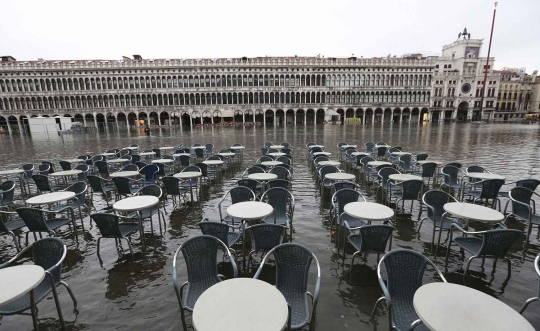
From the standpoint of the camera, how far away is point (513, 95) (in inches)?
2785

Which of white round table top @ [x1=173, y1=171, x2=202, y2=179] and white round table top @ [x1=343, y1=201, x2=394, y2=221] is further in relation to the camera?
white round table top @ [x1=173, y1=171, x2=202, y2=179]

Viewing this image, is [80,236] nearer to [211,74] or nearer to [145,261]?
[145,261]

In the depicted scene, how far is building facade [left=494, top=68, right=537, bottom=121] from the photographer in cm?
6975

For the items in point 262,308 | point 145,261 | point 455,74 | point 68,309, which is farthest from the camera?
point 455,74

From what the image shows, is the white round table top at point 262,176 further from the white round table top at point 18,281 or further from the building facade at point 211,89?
the building facade at point 211,89

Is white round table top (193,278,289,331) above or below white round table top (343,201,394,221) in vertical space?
above

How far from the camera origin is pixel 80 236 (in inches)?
224

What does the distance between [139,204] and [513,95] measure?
94.5 metres

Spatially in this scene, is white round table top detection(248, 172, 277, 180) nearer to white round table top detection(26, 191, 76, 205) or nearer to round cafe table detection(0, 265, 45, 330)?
white round table top detection(26, 191, 76, 205)


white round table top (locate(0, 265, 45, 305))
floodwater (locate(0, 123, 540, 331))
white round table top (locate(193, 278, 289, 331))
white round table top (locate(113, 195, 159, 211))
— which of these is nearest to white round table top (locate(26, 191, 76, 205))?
floodwater (locate(0, 123, 540, 331))

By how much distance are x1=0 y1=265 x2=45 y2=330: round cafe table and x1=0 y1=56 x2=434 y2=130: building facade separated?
5105 centimetres

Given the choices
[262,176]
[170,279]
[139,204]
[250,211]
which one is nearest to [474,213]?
[250,211]

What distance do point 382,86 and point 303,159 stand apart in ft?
168

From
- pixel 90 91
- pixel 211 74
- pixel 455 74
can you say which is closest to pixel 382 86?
pixel 455 74
